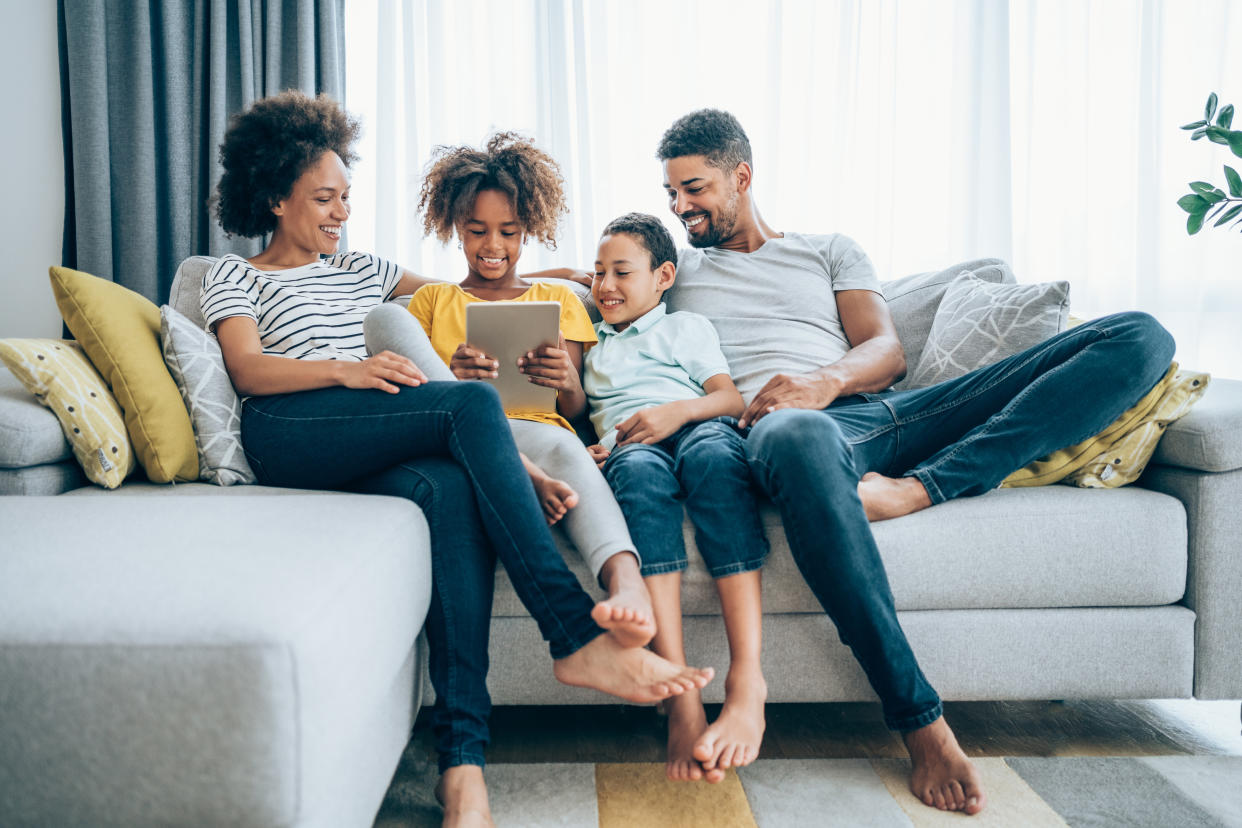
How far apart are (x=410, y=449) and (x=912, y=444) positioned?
0.90 metres

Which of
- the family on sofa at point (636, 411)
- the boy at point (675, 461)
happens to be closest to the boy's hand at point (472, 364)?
the family on sofa at point (636, 411)

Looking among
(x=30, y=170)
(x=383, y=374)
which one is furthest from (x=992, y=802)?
(x=30, y=170)

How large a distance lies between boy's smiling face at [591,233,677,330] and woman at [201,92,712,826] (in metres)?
0.51

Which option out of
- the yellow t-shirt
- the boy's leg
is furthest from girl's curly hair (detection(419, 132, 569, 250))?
the boy's leg

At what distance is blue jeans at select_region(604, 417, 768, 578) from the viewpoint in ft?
4.11

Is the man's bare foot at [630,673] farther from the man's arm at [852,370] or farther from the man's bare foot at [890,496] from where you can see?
the man's arm at [852,370]

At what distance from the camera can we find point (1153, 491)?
1.42m

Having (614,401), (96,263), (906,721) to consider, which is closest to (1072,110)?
(614,401)

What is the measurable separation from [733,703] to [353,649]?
1.91 ft

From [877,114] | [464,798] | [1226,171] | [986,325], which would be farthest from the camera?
[877,114]

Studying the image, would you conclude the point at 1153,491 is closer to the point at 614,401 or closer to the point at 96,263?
the point at 614,401

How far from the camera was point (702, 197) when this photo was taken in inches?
77.2

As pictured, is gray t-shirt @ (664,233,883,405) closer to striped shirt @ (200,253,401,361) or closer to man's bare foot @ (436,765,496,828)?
striped shirt @ (200,253,401,361)

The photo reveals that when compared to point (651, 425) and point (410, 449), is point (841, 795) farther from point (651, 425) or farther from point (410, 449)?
point (410, 449)
